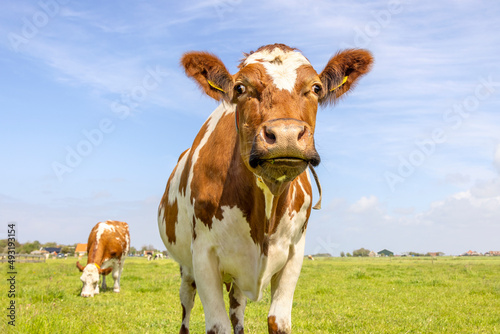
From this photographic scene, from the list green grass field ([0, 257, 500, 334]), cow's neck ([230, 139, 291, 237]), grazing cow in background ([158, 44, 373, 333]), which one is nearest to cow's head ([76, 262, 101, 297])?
green grass field ([0, 257, 500, 334])

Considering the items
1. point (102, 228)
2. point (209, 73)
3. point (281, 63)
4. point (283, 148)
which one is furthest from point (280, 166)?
point (102, 228)

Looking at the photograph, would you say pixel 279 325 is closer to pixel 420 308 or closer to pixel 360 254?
pixel 420 308

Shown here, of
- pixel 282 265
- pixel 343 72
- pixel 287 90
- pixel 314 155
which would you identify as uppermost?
pixel 343 72

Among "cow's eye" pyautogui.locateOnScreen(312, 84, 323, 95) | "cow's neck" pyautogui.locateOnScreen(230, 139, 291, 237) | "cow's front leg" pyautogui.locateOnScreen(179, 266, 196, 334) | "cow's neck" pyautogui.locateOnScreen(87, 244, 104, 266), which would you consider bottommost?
"cow's front leg" pyautogui.locateOnScreen(179, 266, 196, 334)

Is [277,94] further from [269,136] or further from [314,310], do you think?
[314,310]

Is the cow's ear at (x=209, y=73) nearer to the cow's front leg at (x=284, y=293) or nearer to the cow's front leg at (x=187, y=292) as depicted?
the cow's front leg at (x=284, y=293)

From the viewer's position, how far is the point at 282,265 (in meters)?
4.39

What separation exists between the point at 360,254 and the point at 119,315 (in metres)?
144

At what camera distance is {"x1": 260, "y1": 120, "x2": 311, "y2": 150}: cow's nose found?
311cm

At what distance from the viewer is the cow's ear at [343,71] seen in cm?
405

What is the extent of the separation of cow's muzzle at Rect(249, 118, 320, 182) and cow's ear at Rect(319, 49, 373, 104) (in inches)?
33.8

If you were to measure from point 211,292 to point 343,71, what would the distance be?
2316 millimetres

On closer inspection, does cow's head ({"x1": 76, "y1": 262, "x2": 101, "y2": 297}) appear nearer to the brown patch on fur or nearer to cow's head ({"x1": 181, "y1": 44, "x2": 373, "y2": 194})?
the brown patch on fur

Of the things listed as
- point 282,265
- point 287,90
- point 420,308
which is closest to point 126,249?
point 420,308
